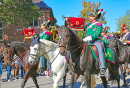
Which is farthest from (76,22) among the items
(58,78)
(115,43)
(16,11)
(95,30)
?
(16,11)

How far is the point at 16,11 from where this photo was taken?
1711 cm

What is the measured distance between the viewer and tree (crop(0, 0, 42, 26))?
1649 cm

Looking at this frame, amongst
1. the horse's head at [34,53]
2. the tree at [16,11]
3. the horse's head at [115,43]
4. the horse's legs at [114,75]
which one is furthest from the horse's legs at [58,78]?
the tree at [16,11]

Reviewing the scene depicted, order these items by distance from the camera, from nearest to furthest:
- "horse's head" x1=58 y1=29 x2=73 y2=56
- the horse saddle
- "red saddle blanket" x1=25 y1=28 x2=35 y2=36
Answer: "horse's head" x1=58 y1=29 x2=73 y2=56
the horse saddle
"red saddle blanket" x1=25 y1=28 x2=35 y2=36

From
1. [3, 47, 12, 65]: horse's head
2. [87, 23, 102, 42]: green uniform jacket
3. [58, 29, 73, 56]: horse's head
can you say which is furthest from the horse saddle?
[3, 47, 12, 65]: horse's head

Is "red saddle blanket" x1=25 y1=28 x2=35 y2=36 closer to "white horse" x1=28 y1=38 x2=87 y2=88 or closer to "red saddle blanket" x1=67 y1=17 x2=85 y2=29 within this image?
"white horse" x1=28 y1=38 x2=87 y2=88

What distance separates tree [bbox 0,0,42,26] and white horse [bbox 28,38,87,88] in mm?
11694

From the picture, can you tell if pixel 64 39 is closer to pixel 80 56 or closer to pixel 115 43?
pixel 80 56

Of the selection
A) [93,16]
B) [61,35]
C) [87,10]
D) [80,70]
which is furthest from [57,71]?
[87,10]

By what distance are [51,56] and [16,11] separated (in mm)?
12641

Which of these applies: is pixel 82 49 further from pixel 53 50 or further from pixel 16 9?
pixel 16 9

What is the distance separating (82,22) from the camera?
5.61 metres

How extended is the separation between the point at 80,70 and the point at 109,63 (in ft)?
5.86

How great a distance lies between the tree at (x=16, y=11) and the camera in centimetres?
1649
